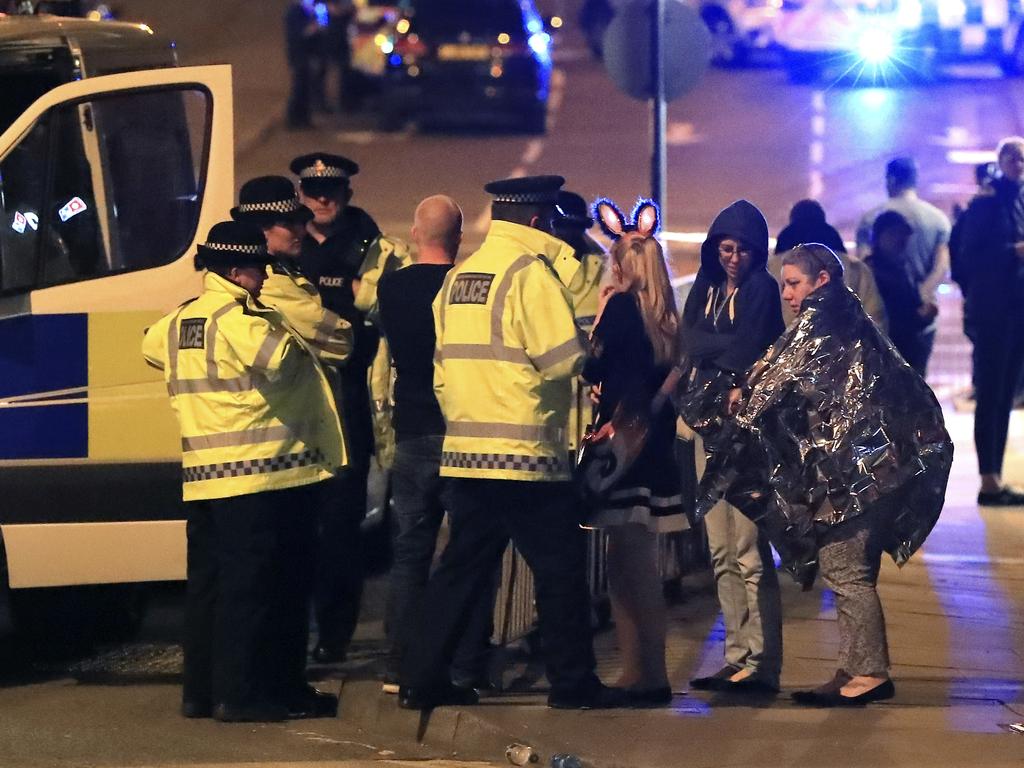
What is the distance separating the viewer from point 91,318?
25.1ft

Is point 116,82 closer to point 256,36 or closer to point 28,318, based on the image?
point 28,318

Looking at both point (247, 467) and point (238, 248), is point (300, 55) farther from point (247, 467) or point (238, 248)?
point (247, 467)

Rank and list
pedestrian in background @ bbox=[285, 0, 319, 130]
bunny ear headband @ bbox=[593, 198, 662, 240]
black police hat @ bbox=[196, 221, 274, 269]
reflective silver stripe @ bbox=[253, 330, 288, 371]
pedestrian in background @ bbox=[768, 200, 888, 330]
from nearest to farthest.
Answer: reflective silver stripe @ bbox=[253, 330, 288, 371] → black police hat @ bbox=[196, 221, 274, 269] → bunny ear headband @ bbox=[593, 198, 662, 240] → pedestrian in background @ bbox=[768, 200, 888, 330] → pedestrian in background @ bbox=[285, 0, 319, 130]

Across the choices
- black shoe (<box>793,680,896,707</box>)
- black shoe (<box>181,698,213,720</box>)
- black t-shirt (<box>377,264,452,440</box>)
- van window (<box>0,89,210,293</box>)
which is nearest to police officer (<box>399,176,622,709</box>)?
black t-shirt (<box>377,264,452,440</box>)

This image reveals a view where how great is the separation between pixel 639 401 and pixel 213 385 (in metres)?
1.46

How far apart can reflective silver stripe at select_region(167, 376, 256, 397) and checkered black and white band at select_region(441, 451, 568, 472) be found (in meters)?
0.77

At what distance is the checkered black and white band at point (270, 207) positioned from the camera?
7.16m

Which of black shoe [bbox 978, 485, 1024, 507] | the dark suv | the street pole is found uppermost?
the dark suv

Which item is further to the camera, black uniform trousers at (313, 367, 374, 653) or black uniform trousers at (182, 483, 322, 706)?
black uniform trousers at (313, 367, 374, 653)

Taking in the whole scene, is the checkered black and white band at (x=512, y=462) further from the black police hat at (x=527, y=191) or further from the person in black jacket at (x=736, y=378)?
the black police hat at (x=527, y=191)

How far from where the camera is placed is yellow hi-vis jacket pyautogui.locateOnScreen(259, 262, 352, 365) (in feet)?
23.6

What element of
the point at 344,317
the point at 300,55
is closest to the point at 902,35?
the point at 300,55

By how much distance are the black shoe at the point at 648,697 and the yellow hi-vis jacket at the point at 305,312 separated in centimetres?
160

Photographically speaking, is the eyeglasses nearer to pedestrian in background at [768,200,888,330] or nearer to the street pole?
pedestrian in background at [768,200,888,330]
